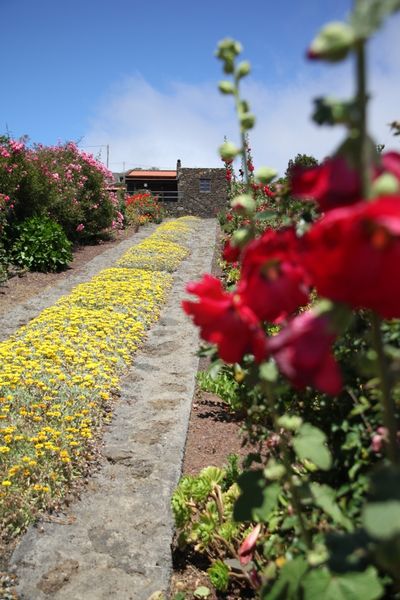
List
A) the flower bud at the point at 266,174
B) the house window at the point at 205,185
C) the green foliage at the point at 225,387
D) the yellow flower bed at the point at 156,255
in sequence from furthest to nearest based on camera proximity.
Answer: the house window at the point at 205,185 < the yellow flower bed at the point at 156,255 < the green foliage at the point at 225,387 < the flower bud at the point at 266,174

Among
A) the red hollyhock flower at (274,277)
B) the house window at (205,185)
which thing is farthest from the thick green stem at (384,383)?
the house window at (205,185)

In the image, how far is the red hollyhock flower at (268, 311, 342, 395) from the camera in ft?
2.69

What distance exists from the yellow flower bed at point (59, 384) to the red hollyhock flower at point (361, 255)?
2.62 metres

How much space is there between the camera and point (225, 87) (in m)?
1.50

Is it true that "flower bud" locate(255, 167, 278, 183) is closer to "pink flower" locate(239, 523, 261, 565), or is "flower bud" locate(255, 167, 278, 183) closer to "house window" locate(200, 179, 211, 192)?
"pink flower" locate(239, 523, 261, 565)

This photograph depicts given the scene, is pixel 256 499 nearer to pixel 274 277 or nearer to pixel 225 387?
pixel 274 277

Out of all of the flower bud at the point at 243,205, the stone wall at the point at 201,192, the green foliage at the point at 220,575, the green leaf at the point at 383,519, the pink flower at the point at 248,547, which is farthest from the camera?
the stone wall at the point at 201,192

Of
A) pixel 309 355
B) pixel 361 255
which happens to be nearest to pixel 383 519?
pixel 309 355

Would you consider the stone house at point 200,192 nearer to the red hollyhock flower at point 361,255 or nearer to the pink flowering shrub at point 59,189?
the pink flowering shrub at point 59,189

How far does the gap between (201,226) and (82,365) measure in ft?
56.8

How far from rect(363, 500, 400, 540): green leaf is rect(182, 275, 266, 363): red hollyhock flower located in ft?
1.11

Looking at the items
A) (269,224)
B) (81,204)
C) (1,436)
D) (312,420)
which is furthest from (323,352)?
(81,204)

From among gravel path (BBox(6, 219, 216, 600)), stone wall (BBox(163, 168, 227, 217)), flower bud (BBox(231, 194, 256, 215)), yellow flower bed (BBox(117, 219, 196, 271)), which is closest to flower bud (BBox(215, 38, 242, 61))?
flower bud (BBox(231, 194, 256, 215))

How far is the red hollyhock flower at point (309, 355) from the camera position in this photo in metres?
0.82
